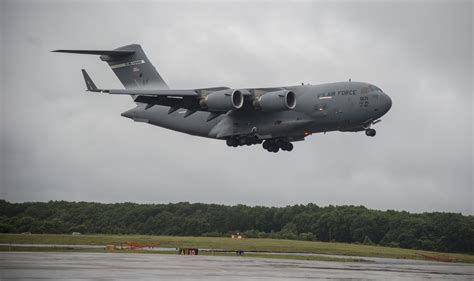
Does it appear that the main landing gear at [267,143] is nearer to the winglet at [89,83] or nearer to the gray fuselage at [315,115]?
the gray fuselage at [315,115]

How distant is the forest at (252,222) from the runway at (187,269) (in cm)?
2070

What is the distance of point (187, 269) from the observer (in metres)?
29.9

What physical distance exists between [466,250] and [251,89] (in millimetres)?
22128

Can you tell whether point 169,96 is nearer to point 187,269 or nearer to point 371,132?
point 371,132

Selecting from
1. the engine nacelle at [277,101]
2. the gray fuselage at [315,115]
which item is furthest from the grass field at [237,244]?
the engine nacelle at [277,101]

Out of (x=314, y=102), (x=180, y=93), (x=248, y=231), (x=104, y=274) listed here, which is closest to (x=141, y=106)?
(x=180, y=93)

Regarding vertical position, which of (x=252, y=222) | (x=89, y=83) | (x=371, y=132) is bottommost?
(x=252, y=222)

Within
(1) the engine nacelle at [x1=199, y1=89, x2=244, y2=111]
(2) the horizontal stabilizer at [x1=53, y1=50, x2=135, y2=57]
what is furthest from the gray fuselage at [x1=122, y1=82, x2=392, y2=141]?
(2) the horizontal stabilizer at [x1=53, y1=50, x2=135, y2=57]

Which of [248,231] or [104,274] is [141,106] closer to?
[248,231]

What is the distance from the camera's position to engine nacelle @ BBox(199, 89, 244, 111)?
41.6 m

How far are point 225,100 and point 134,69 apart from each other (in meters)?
9.70

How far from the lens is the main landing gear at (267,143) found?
144 feet

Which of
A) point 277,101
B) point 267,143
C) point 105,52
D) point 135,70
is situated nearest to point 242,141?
point 267,143

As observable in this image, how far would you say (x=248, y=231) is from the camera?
6191 cm
